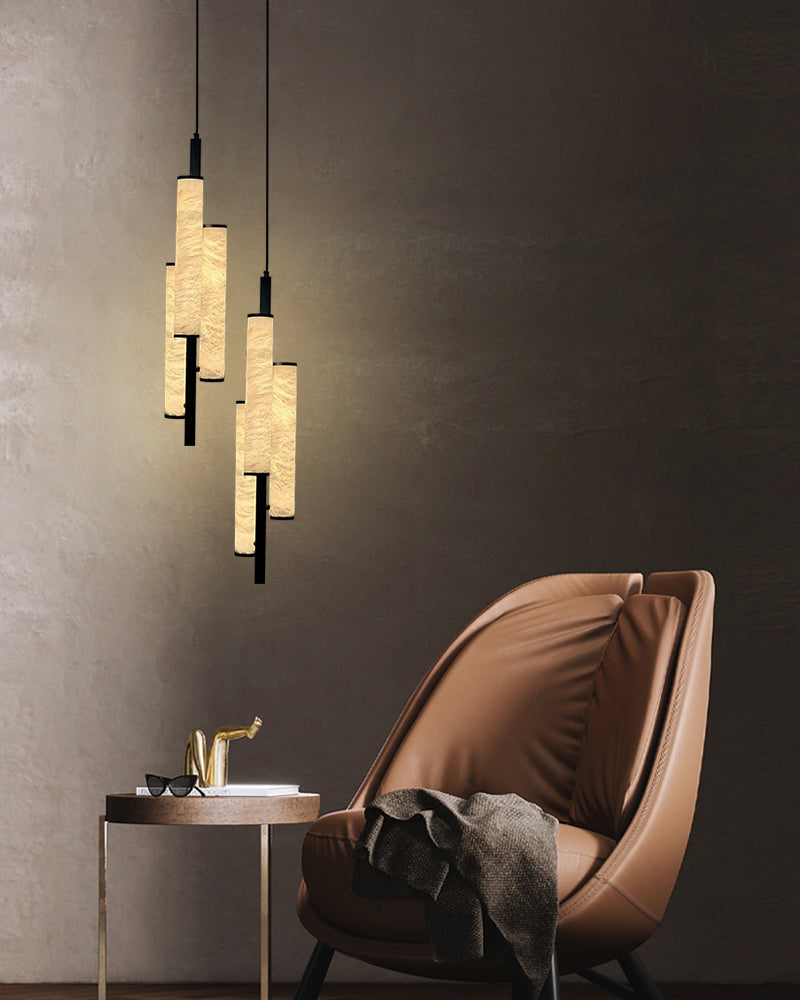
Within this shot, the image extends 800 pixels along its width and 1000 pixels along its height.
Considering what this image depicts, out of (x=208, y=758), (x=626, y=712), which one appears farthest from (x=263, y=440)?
(x=626, y=712)

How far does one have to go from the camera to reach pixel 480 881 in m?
1.78

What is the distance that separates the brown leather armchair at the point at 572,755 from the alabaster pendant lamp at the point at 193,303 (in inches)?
36.2

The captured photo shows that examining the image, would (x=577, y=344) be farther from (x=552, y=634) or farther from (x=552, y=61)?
(x=552, y=634)

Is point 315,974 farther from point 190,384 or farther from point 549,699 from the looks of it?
point 190,384

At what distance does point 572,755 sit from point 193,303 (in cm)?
130

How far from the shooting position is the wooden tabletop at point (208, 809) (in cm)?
228

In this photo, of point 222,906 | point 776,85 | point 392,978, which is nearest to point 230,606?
point 222,906

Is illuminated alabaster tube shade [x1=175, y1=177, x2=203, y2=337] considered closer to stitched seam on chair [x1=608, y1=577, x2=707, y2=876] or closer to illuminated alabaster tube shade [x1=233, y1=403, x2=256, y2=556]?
illuminated alabaster tube shade [x1=233, y1=403, x2=256, y2=556]

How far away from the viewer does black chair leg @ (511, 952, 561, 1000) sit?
1809 mm

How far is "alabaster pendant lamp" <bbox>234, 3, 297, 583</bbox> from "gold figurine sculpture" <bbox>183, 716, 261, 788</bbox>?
1.82 feet

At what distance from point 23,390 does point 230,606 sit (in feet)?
2.74

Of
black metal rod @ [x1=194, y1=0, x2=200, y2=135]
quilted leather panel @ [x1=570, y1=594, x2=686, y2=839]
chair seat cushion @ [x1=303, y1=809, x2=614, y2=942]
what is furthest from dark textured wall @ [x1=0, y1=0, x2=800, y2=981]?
chair seat cushion @ [x1=303, y1=809, x2=614, y2=942]

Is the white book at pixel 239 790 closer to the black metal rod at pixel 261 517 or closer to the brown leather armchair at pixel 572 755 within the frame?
the brown leather armchair at pixel 572 755

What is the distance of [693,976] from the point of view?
315 cm
